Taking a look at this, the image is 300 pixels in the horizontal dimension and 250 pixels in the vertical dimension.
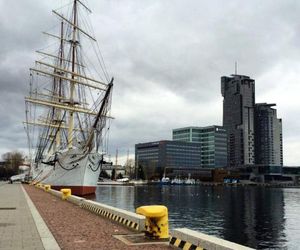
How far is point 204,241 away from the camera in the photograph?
39.4 ft

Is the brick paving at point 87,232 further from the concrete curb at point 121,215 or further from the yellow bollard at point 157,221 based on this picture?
the yellow bollard at point 157,221

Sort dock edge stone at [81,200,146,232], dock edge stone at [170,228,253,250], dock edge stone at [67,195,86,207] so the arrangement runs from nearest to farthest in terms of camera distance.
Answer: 1. dock edge stone at [170,228,253,250]
2. dock edge stone at [81,200,146,232]
3. dock edge stone at [67,195,86,207]

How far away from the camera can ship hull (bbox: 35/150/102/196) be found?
75188 mm

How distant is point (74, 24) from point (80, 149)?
27581 mm

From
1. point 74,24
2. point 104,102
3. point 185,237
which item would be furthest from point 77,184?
point 185,237

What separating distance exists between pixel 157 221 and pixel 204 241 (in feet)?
12.9

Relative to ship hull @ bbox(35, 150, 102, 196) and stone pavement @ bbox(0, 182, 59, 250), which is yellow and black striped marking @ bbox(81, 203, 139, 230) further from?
ship hull @ bbox(35, 150, 102, 196)

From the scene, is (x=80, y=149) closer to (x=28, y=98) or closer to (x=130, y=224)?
(x=28, y=98)

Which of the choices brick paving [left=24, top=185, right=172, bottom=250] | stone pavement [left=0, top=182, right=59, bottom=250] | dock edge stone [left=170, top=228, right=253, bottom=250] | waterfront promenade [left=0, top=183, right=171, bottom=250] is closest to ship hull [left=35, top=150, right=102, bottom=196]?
brick paving [left=24, top=185, right=172, bottom=250]

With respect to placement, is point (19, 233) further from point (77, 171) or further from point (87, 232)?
point (77, 171)

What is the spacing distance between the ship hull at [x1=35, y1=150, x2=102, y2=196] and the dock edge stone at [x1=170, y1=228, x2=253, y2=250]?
61.9m

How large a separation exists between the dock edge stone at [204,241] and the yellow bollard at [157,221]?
1281 millimetres

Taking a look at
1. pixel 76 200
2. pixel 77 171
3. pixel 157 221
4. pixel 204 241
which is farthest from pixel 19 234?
pixel 77 171

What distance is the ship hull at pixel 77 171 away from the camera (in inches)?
2960
